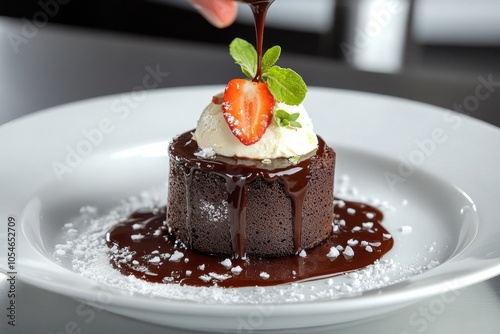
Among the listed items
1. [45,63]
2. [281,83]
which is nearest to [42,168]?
[281,83]

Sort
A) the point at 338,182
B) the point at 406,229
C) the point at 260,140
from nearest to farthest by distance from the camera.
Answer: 1. the point at 260,140
2. the point at 406,229
3. the point at 338,182

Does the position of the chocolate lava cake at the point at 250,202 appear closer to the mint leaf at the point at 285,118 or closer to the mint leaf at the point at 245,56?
the mint leaf at the point at 285,118

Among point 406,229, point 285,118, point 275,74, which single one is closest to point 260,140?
point 285,118

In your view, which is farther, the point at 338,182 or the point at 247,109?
the point at 338,182

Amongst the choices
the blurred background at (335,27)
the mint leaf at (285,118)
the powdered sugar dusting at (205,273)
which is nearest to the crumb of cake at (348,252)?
the powdered sugar dusting at (205,273)

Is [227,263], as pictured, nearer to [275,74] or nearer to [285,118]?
[285,118]

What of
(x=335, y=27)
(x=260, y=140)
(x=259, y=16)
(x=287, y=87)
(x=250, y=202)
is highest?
(x=259, y=16)

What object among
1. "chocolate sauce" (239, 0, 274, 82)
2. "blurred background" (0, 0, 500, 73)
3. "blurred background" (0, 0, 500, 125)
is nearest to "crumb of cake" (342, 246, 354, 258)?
"chocolate sauce" (239, 0, 274, 82)

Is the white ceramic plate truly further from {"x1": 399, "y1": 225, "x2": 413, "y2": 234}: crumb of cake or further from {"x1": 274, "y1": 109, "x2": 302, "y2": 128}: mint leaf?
{"x1": 274, "y1": 109, "x2": 302, "y2": 128}: mint leaf

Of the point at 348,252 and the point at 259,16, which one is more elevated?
the point at 259,16
